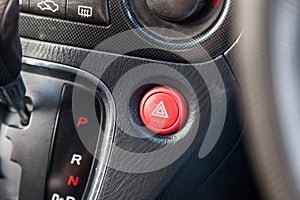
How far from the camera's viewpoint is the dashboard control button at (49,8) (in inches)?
34.6

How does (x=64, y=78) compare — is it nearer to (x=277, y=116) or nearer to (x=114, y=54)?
(x=114, y=54)

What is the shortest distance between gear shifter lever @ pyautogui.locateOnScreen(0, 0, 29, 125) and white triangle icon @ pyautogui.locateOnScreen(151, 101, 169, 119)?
173 millimetres

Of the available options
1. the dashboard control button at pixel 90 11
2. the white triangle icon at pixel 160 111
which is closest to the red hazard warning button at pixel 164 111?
the white triangle icon at pixel 160 111

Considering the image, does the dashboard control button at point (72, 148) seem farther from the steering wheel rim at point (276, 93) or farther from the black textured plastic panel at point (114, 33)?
the steering wheel rim at point (276, 93)

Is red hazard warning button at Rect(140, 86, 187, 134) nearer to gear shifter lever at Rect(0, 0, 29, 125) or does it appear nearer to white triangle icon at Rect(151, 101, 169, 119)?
white triangle icon at Rect(151, 101, 169, 119)

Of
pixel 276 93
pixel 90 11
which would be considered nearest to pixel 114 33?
pixel 90 11

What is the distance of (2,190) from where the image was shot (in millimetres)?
941

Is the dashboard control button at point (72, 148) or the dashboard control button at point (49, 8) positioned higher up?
the dashboard control button at point (49, 8)

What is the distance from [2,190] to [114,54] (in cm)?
25

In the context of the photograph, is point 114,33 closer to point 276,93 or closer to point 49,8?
point 49,8

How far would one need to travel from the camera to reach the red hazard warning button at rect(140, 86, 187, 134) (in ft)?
2.80

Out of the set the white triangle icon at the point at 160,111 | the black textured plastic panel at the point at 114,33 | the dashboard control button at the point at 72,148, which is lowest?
the dashboard control button at the point at 72,148

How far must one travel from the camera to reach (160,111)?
857 mm

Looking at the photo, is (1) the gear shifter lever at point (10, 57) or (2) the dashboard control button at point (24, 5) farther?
(2) the dashboard control button at point (24, 5)
